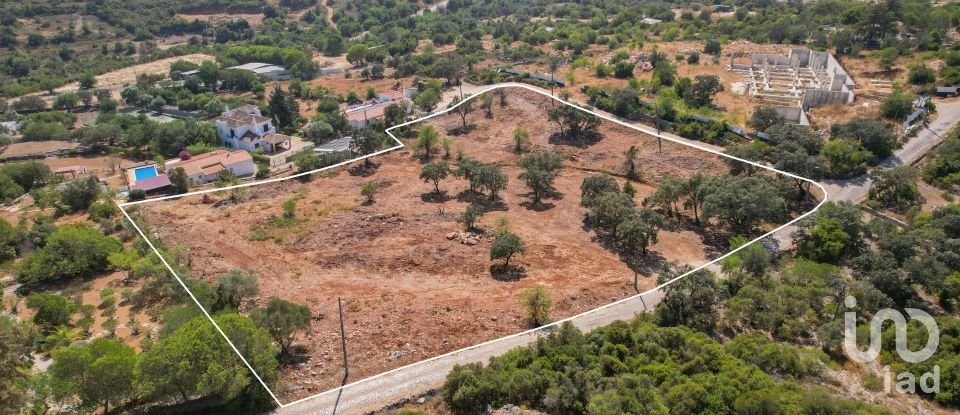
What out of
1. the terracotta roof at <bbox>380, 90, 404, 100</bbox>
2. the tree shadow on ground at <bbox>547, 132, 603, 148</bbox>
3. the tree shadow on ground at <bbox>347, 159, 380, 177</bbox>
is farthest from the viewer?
the terracotta roof at <bbox>380, 90, 404, 100</bbox>

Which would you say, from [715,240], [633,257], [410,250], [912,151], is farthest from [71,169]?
[912,151]

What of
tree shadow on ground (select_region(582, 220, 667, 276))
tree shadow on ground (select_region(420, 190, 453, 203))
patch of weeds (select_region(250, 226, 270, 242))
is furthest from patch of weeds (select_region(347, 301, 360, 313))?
tree shadow on ground (select_region(582, 220, 667, 276))

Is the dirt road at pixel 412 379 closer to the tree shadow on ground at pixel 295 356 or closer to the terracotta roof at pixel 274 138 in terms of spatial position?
the tree shadow on ground at pixel 295 356

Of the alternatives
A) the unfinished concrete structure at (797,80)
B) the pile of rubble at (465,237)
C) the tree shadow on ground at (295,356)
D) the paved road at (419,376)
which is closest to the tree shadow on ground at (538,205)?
the pile of rubble at (465,237)

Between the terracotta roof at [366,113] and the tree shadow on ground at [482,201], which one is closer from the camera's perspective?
the tree shadow on ground at [482,201]

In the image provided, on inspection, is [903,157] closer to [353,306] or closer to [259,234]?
[353,306]

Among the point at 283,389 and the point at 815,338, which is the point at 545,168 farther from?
the point at 283,389

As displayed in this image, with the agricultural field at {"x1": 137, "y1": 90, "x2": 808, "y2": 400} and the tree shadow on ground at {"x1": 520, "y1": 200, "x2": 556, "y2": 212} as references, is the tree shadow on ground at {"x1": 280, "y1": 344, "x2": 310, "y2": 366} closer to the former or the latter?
the agricultural field at {"x1": 137, "y1": 90, "x2": 808, "y2": 400}
